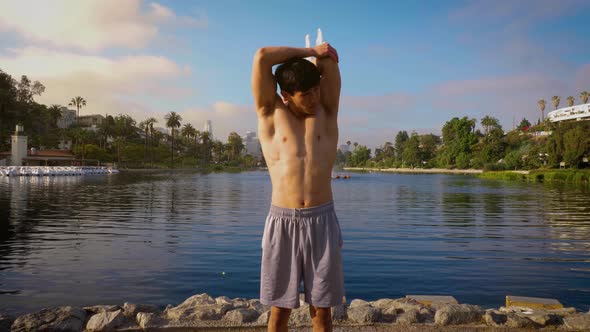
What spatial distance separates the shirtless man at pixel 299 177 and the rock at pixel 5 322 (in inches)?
136

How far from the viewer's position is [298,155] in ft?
10.0

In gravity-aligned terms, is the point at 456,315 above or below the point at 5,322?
above

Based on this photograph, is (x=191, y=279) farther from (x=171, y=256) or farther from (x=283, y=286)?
(x=283, y=286)

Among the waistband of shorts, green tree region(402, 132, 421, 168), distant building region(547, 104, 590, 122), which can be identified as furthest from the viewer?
green tree region(402, 132, 421, 168)

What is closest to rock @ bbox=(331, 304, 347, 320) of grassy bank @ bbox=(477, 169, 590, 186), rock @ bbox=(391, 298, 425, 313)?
rock @ bbox=(391, 298, 425, 313)

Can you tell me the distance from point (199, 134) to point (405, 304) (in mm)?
133033

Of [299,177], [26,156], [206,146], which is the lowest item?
[299,177]

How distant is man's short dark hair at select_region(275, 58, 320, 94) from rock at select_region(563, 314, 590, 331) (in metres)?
3.93

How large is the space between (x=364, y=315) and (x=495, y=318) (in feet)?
4.69

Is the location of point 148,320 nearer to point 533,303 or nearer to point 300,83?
point 300,83

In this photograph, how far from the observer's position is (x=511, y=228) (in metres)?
16.4

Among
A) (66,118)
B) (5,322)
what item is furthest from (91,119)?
(5,322)

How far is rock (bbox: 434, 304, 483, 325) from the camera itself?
4672 millimetres

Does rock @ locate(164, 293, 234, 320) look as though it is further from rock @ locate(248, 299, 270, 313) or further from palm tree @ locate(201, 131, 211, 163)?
palm tree @ locate(201, 131, 211, 163)
